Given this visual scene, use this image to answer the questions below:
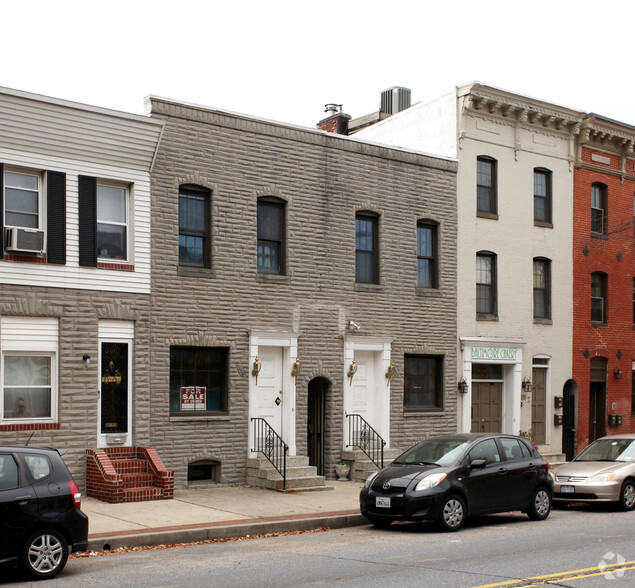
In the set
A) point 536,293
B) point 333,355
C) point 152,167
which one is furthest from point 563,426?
point 152,167

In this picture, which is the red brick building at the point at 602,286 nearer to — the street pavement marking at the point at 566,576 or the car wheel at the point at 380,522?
the car wheel at the point at 380,522

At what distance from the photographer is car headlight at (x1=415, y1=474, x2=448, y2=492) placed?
13.6m

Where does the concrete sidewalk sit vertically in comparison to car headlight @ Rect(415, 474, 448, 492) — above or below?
below

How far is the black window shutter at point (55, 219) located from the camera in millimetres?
16203

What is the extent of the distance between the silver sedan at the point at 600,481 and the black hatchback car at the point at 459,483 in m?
1.35

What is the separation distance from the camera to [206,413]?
18234 mm

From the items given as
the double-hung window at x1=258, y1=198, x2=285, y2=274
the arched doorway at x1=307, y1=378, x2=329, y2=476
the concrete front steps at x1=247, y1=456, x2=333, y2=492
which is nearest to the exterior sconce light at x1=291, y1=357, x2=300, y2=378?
the arched doorway at x1=307, y1=378, x2=329, y2=476

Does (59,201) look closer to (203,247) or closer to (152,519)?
(203,247)

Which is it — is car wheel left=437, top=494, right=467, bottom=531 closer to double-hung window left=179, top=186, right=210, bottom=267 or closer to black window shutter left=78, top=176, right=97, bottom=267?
double-hung window left=179, top=186, right=210, bottom=267

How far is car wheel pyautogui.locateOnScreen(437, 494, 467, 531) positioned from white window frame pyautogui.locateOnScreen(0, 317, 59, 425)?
7.29 meters

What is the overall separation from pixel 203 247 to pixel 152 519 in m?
6.55

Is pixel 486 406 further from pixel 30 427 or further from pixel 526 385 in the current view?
pixel 30 427

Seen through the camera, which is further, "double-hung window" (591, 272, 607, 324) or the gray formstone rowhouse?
"double-hung window" (591, 272, 607, 324)

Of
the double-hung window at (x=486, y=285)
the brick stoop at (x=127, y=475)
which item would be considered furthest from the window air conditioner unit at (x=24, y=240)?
the double-hung window at (x=486, y=285)
